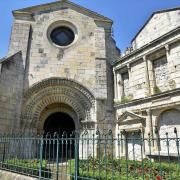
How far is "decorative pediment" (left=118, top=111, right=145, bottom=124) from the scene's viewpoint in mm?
8750

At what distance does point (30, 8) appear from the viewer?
36.6ft

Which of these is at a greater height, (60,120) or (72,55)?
(72,55)

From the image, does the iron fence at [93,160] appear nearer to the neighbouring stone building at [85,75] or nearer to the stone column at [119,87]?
the neighbouring stone building at [85,75]

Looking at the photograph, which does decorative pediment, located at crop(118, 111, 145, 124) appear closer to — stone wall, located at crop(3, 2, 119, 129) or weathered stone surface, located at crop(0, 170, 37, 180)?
stone wall, located at crop(3, 2, 119, 129)

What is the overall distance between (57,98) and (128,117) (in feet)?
11.5

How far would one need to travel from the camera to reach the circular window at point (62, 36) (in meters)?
11.3

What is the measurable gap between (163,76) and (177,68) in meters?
0.82

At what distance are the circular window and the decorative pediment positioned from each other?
4.87 meters

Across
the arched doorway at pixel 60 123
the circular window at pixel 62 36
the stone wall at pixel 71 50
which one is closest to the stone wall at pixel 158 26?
the stone wall at pixel 71 50

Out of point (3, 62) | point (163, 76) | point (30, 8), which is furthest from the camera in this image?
point (30, 8)

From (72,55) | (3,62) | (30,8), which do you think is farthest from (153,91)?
(30,8)

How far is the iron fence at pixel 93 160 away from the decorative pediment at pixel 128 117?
1.82 feet

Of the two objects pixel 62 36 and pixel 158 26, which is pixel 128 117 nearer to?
pixel 158 26

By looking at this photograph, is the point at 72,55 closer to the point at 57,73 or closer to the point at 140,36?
the point at 57,73
